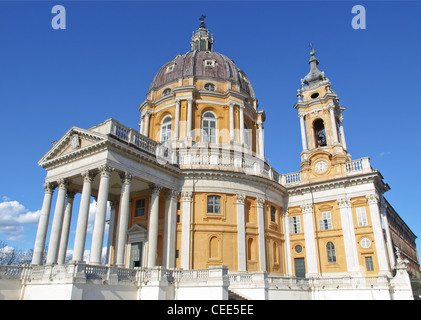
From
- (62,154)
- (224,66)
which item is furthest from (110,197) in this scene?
(224,66)

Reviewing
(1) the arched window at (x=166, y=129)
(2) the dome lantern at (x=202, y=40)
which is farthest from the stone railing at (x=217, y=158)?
(2) the dome lantern at (x=202, y=40)

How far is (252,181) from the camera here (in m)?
27.6

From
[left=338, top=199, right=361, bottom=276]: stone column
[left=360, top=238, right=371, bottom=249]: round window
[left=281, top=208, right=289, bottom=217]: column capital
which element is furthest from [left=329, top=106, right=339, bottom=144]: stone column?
[left=360, top=238, right=371, bottom=249]: round window

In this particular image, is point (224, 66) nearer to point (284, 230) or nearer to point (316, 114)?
point (316, 114)

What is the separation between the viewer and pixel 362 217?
1076 inches

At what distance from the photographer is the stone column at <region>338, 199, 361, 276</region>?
26294 mm

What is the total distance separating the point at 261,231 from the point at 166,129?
13053mm

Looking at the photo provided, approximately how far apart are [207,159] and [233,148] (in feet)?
12.2

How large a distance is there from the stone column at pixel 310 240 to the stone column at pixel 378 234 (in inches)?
185

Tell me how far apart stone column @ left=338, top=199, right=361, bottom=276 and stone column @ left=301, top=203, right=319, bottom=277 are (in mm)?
2483

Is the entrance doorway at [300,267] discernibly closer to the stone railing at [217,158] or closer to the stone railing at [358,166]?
the stone railing at [217,158]
